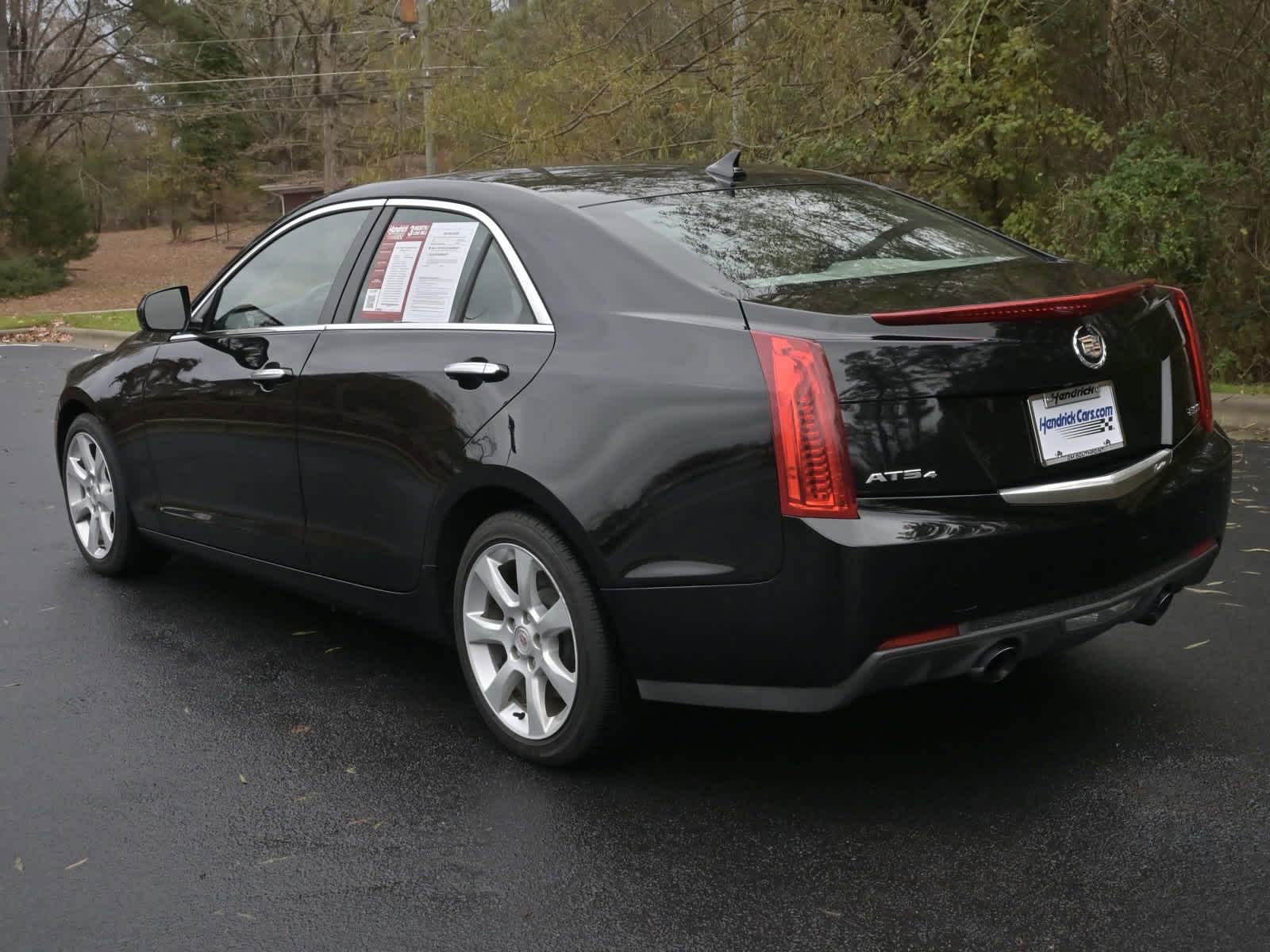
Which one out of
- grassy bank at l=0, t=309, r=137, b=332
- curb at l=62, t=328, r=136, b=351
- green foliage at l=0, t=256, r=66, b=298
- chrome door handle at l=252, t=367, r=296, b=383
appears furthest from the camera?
green foliage at l=0, t=256, r=66, b=298

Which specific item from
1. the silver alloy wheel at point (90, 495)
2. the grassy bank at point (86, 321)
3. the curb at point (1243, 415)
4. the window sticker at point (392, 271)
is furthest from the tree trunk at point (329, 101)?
the window sticker at point (392, 271)

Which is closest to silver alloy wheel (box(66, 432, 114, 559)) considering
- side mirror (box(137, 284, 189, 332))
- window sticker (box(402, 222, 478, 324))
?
side mirror (box(137, 284, 189, 332))

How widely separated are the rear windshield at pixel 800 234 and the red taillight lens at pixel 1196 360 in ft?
1.69

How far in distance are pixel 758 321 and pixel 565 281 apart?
746 millimetres

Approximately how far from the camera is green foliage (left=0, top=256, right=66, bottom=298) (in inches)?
1395

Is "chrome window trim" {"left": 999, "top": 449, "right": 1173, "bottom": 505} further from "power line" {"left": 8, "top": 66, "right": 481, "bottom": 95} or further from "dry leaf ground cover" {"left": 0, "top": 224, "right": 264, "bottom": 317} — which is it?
"power line" {"left": 8, "top": 66, "right": 481, "bottom": 95}

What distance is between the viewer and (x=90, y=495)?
6.64 metres

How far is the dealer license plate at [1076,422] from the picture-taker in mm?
3695

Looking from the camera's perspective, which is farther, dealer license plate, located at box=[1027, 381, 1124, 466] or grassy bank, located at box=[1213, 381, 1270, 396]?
grassy bank, located at box=[1213, 381, 1270, 396]

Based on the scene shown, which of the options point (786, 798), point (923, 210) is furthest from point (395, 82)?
point (786, 798)

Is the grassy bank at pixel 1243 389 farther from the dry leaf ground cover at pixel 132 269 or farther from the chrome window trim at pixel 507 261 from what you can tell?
the dry leaf ground cover at pixel 132 269

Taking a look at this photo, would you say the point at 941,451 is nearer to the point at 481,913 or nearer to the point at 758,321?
the point at 758,321

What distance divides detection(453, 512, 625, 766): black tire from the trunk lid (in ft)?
2.73

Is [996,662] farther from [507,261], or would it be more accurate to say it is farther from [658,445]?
[507,261]
